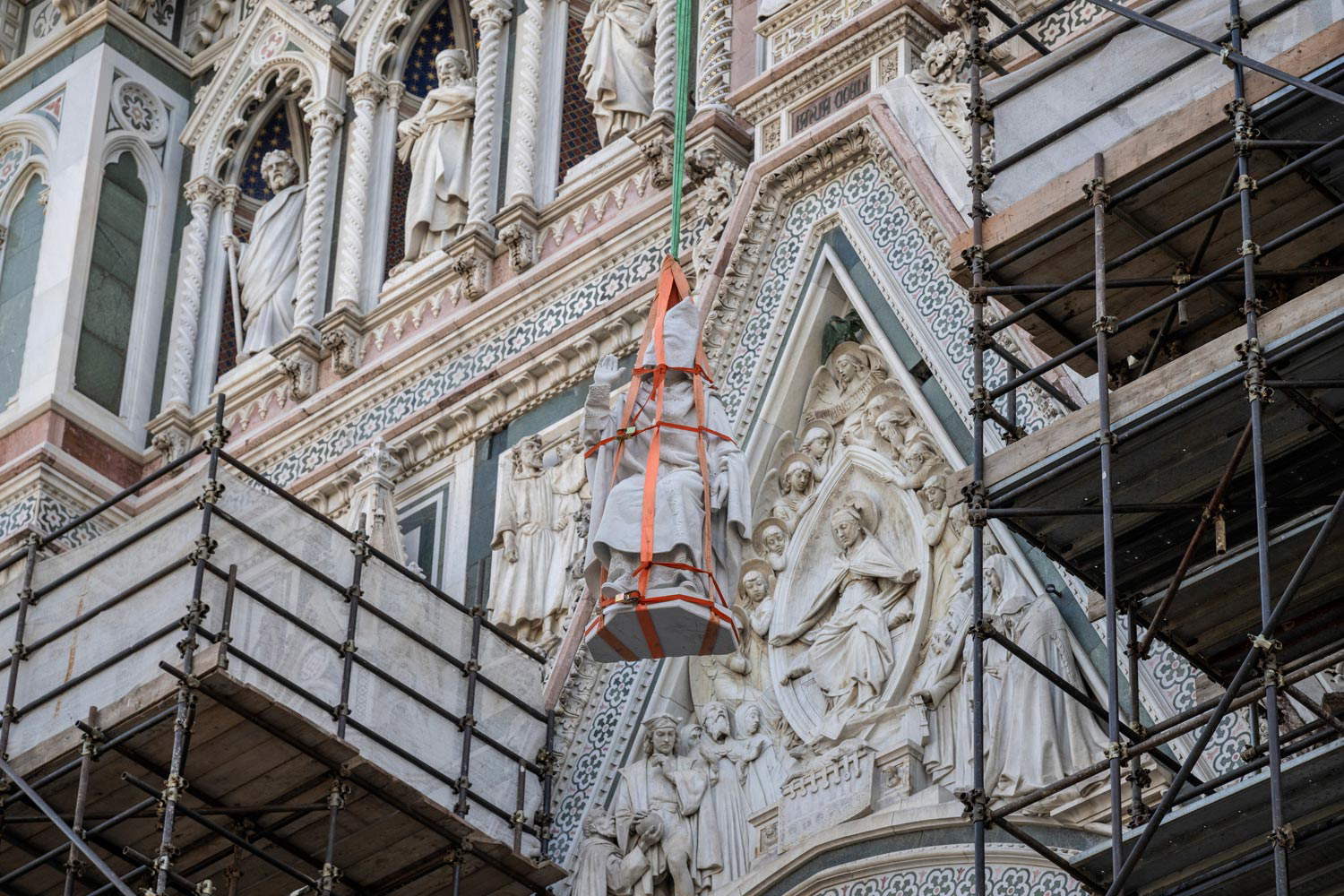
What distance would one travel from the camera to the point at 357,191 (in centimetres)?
2286

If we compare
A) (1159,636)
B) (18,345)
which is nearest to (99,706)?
(1159,636)

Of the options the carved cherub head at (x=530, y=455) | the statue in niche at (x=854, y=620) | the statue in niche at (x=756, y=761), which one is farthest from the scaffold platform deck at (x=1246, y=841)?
the carved cherub head at (x=530, y=455)

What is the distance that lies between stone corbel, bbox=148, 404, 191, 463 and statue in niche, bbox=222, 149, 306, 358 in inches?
23.5

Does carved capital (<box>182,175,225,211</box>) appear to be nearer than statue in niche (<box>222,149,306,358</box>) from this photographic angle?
No

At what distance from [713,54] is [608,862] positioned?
5.50 m

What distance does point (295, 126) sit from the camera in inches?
954

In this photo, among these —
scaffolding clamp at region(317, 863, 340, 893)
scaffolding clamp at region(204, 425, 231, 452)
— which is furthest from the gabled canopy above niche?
scaffolding clamp at region(317, 863, 340, 893)

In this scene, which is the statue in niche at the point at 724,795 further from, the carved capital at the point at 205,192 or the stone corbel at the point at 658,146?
the carved capital at the point at 205,192

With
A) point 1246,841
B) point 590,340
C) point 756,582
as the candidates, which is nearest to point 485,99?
point 590,340

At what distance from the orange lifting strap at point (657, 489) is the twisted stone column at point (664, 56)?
158 inches

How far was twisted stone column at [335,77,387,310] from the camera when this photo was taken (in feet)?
73.2

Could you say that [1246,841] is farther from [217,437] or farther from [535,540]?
[535,540]

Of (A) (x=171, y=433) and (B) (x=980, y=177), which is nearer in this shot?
(B) (x=980, y=177)

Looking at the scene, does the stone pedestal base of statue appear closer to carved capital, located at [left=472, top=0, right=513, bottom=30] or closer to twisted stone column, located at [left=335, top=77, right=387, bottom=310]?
twisted stone column, located at [left=335, top=77, right=387, bottom=310]
